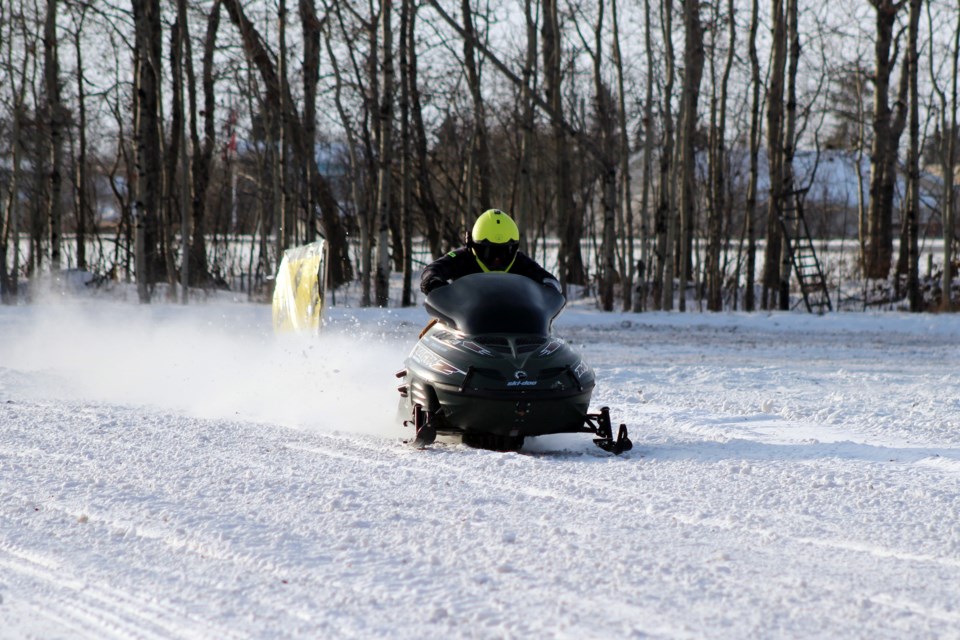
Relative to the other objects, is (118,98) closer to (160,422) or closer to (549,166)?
(549,166)

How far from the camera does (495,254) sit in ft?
26.0

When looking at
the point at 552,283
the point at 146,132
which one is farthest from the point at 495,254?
the point at 146,132

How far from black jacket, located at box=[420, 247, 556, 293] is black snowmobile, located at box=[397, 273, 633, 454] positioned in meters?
0.18

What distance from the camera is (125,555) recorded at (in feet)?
14.5

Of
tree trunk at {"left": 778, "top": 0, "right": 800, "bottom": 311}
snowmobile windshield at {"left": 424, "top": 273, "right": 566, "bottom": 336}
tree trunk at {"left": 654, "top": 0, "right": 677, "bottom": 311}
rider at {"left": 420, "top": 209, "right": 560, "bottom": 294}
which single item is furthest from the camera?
tree trunk at {"left": 654, "top": 0, "right": 677, "bottom": 311}

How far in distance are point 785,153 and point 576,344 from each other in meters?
9.02

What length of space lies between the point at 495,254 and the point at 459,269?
11.2 inches

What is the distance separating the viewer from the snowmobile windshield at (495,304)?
7117 mm

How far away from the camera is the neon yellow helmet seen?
7832 millimetres

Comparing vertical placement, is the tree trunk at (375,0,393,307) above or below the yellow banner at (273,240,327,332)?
above

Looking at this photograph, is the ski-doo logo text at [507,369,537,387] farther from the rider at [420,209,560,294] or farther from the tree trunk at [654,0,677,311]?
the tree trunk at [654,0,677,311]

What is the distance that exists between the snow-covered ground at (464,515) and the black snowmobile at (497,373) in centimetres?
21

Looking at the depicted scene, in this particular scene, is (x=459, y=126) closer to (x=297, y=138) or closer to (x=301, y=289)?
(x=297, y=138)

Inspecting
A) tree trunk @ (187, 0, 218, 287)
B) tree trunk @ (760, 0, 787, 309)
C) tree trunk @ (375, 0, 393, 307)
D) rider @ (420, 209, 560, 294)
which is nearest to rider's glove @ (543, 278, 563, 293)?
rider @ (420, 209, 560, 294)
